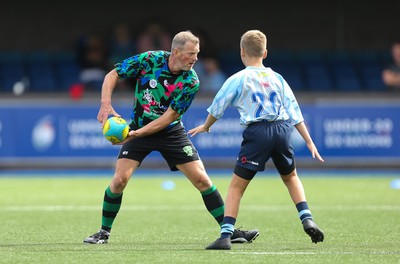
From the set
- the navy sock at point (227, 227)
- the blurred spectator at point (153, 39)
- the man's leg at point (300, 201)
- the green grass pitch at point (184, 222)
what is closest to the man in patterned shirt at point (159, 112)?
the green grass pitch at point (184, 222)

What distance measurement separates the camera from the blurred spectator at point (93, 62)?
2136 centimetres

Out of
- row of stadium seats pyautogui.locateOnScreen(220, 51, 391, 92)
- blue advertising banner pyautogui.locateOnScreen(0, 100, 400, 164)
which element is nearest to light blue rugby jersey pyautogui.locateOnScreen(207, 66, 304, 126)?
blue advertising banner pyautogui.locateOnScreen(0, 100, 400, 164)

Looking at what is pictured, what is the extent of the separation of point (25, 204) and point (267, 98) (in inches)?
221

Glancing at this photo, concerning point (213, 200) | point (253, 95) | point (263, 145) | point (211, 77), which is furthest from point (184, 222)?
point (211, 77)

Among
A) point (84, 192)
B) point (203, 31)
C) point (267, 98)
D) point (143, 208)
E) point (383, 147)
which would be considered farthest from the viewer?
point (203, 31)

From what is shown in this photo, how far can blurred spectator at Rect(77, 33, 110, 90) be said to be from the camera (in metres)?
21.4

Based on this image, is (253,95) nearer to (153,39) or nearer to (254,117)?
(254,117)

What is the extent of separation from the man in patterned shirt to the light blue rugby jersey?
0.50 m

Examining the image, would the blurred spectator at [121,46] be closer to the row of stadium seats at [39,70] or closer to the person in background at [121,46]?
the person in background at [121,46]

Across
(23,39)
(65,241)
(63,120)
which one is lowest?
(65,241)

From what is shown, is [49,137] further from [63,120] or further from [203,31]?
[203,31]

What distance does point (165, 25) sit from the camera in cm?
2356

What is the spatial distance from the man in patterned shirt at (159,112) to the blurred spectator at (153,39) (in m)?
11.8

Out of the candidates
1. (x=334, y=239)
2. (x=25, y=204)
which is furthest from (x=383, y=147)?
(x=334, y=239)
